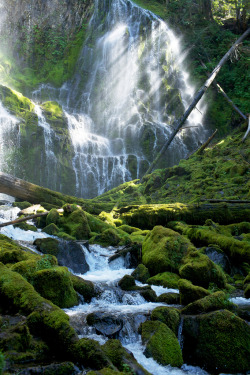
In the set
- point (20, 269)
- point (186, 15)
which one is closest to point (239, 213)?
point (20, 269)

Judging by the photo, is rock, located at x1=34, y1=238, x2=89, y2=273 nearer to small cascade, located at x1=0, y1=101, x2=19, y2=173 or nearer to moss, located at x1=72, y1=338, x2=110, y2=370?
moss, located at x1=72, y1=338, x2=110, y2=370

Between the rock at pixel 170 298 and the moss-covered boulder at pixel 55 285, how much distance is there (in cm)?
181

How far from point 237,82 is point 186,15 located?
12102mm

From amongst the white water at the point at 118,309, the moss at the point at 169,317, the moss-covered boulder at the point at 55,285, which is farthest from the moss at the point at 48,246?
the moss at the point at 169,317

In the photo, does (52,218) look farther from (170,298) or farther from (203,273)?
(203,273)

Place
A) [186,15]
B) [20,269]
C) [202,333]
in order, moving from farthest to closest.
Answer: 1. [186,15]
2. [20,269]
3. [202,333]

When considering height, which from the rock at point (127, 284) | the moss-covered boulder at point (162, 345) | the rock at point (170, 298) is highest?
the rock at point (127, 284)

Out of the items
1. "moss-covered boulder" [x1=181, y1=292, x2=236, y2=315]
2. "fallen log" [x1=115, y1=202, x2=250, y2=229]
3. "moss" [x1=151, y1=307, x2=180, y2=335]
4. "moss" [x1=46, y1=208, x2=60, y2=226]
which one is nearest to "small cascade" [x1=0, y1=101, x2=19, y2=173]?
"moss" [x1=46, y1=208, x2=60, y2=226]

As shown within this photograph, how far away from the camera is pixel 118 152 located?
2584 centimetres

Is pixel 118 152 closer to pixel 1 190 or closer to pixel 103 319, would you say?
pixel 1 190

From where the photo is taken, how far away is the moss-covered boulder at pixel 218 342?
4391 mm

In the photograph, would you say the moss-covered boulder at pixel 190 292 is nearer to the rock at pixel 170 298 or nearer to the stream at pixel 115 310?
the rock at pixel 170 298

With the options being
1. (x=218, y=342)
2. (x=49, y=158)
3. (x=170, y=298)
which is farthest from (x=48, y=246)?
(x=49, y=158)

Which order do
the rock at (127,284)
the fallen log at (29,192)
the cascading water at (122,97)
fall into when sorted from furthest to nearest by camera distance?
the cascading water at (122,97) → the fallen log at (29,192) → the rock at (127,284)
